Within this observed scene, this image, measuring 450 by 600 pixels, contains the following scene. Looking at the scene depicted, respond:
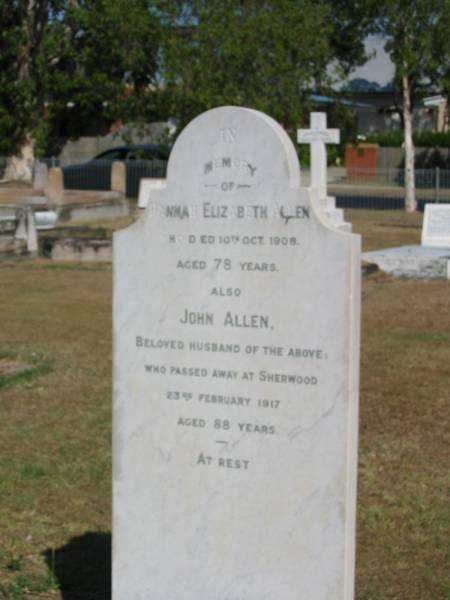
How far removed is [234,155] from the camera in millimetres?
4270

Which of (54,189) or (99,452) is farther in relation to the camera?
(54,189)

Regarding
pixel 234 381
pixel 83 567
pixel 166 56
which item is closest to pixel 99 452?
pixel 83 567

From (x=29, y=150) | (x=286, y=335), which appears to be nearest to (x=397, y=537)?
(x=286, y=335)

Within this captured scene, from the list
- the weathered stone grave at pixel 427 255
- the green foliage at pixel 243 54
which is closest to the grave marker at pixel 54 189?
the green foliage at pixel 243 54

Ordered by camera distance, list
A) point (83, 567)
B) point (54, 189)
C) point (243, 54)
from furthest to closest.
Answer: point (243, 54)
point (54, 189)
point (83, 567)

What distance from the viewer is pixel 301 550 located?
4.29 m

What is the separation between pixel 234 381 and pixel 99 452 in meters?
3.30

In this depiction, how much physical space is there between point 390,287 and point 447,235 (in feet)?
9.98

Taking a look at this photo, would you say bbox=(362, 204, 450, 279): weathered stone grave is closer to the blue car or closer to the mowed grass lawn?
the mowed grass lawn

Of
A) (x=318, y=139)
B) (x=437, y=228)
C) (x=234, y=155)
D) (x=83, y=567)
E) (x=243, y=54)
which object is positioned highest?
(x=243, y=54)

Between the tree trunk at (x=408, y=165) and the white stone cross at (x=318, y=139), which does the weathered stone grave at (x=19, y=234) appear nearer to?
the white stone cross at (x=318, y=139)

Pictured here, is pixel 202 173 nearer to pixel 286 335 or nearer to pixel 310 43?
pixel 286 335

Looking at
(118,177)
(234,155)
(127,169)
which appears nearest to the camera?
(234,155)

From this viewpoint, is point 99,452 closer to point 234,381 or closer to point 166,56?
point 234,381
